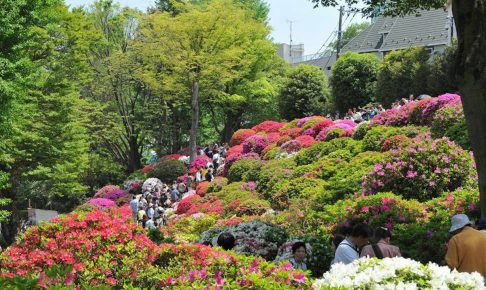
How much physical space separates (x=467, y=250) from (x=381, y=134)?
11.7 meters

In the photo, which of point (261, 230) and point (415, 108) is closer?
point (261, 230)

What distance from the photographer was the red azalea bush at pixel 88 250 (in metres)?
7.67

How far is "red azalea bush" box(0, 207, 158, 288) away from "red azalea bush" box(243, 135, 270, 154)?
17200 mm

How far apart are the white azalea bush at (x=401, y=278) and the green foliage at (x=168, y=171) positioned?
88.7 ft

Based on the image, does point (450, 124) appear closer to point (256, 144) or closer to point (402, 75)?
point (256, 144)

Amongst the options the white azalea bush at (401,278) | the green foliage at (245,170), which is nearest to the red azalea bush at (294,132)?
the green foliage at (245,170)

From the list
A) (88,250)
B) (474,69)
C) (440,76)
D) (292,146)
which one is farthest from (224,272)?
(440,76)

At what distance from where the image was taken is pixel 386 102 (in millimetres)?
32688

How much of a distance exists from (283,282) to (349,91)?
3120 cm

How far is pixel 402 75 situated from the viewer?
31641mm

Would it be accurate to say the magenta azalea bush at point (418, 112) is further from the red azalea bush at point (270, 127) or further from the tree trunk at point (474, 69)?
the red azalea bush at point (270, 127)

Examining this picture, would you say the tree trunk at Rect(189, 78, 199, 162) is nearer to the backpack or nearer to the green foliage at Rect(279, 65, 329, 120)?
the green foliage at Rect(279, 65, 329, 120)

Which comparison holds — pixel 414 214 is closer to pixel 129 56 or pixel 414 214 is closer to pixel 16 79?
pixel 16 79

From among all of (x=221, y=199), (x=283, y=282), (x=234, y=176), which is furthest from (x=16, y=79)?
(x=283, y=282)
